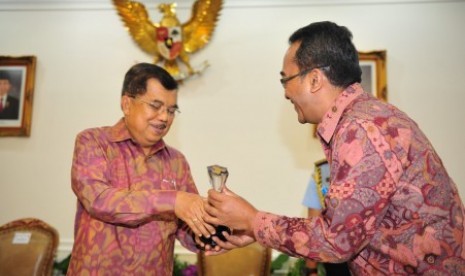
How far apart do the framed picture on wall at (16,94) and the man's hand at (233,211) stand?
2909 millimetres

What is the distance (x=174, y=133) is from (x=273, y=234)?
252cm

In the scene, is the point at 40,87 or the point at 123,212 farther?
the point at 40,87

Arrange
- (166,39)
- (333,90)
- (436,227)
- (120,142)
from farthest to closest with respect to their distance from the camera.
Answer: (166,39) → (120,142) → (333,90) → (436,227)

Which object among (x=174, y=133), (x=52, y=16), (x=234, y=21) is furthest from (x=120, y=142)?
(x=52, y=16)

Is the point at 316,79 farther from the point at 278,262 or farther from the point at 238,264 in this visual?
the point at 278,262

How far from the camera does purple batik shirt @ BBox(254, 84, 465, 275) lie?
3.43 feet

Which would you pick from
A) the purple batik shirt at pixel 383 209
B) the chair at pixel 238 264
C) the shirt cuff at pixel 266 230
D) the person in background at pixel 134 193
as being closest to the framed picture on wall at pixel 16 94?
the chair at pixel 238 264

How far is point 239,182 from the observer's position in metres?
→ 3.53

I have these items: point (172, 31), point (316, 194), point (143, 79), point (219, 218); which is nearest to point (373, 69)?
point (316, 194)

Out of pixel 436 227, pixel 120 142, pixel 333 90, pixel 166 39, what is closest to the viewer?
pixel 436 227

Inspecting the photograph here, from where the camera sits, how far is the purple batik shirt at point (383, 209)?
1.05 m

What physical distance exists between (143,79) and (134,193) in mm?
552

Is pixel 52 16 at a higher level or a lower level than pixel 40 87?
higher

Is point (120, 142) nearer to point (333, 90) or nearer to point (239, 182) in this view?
Answer: point (333, 90)
